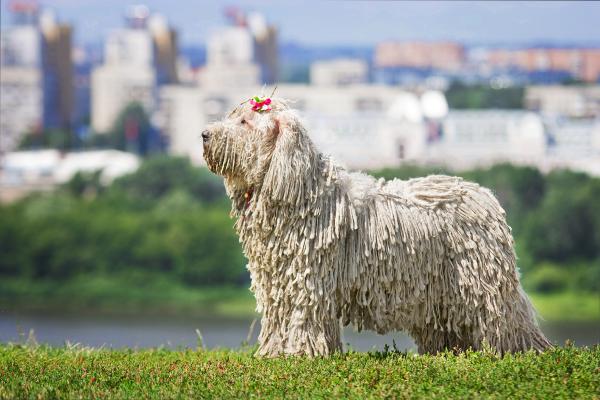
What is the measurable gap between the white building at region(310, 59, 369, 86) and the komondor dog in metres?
157

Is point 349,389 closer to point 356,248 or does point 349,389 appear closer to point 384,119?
point 356,248

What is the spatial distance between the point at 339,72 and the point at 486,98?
34.5 m

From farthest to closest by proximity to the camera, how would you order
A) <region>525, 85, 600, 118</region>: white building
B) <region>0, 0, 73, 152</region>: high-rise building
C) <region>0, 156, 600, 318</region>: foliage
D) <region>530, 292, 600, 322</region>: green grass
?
<region>0, 0, 73, 152</region>: high-rise building → <region>525, 85, 600, 118</region>: white building → <region>0, 156, 600, 318</region>: foliage → <region>530, 292, 600, 322</region>: green grass

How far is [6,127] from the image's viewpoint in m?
151

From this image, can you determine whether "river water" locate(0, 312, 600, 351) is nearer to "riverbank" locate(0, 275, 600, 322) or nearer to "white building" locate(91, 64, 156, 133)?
"riverbank" locate(0, 275, 600, 322)

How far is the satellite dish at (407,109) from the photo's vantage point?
13018 centimetres

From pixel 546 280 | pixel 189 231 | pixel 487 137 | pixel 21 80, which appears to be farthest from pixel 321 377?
pixel 21 80

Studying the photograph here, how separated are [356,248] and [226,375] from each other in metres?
1.21

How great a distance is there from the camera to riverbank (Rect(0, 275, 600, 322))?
6197cm

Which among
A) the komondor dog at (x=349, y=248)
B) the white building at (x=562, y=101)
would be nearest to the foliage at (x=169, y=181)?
the white building at (x=562, y=101)

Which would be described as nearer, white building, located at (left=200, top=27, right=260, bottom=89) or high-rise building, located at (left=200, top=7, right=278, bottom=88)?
white building, located at (left=200, top=27, right=260, bottom=89)

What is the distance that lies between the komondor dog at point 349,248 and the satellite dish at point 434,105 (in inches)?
4753

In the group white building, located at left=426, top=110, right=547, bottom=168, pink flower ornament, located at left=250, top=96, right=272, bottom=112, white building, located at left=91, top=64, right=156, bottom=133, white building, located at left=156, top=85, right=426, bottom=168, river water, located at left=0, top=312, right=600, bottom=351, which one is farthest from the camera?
white building, located at left=91, top=64, right=156, bottom=133

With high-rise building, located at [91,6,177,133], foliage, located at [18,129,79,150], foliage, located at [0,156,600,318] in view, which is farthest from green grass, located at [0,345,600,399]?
high-rise building, located at [91,6,177,133]
